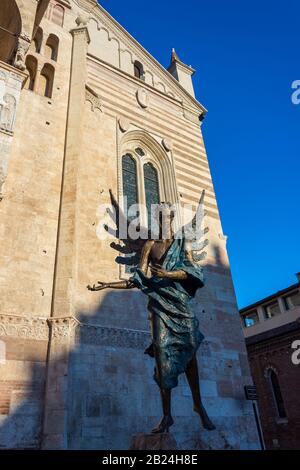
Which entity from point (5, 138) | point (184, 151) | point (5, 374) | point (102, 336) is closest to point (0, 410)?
point (5, 374)

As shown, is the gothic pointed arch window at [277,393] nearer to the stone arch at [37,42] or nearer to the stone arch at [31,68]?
the stone arch at [31,68]

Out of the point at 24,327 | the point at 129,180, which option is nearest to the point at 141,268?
the point at 24,327

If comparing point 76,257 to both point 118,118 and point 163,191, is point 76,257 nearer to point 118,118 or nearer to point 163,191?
point 163,191

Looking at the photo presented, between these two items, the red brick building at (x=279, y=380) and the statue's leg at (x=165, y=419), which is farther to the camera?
the red brick building at (x=279, y=380)

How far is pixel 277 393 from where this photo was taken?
2456cm

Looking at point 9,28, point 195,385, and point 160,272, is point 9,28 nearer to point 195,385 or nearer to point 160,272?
point 160,272

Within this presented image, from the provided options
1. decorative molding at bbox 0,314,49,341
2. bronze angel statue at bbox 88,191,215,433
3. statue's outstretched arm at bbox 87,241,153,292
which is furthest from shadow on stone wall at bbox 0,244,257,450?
statue's outstretched arm at bbox 87,241,153,292

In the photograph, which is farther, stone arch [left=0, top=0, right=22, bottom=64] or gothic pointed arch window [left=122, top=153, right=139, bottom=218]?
gothic pointed arch window [left=122, top=153, right=139, bottom=218]

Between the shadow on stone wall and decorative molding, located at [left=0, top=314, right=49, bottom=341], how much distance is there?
30 centimetres

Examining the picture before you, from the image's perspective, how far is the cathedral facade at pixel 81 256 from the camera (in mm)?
8781

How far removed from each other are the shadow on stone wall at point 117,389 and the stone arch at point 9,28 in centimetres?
883

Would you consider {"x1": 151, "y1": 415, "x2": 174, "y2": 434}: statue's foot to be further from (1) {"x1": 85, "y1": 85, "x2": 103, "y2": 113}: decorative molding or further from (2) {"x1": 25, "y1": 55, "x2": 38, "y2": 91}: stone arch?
(2) {"x1": 25, "y1": 55, "x2": 38, "y2": 91}: stone arch

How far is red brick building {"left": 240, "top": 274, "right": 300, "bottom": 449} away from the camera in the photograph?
75.2 feet

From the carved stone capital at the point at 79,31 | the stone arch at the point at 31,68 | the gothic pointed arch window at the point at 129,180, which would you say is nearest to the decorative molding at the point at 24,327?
the gothic pointed arch window at the point at 129,180
